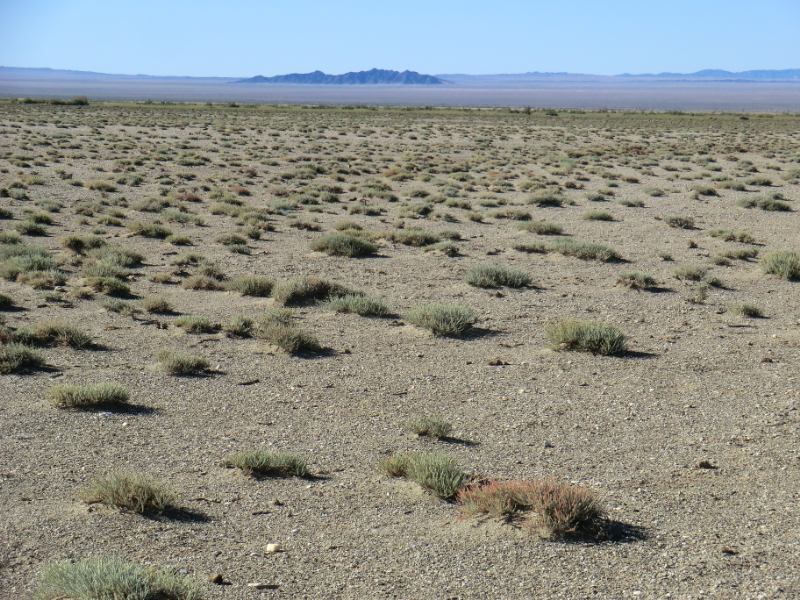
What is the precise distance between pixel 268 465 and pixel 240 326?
184 inches

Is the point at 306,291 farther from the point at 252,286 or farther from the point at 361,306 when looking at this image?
the point at 361,306

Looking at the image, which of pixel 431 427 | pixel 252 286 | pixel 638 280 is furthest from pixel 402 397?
pixel 638 280

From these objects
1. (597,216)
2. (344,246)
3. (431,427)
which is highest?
(597,216)

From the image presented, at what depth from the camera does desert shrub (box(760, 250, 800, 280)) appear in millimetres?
14516

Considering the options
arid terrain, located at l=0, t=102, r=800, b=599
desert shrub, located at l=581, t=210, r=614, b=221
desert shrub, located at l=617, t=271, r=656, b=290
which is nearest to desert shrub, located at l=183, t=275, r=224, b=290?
arid terrain, located at l=0, t=102, r=800, b=599

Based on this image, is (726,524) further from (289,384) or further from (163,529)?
(289,384)

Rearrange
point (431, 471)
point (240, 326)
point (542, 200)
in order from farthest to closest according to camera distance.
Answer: point (542, 200)
point (240, 326)
point (431, 471)

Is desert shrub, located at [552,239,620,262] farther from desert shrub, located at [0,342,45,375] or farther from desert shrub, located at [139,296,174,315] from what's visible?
desert shrub, located at [0,342,45,375]

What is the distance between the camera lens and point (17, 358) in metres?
8.95

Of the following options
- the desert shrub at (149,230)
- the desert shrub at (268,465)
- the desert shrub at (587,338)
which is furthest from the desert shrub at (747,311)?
the desert shrub at (149,230)

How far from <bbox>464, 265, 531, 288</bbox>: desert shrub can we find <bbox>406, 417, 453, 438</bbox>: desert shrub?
6.74 meters

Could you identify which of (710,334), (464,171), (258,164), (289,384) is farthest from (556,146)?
(289,384)

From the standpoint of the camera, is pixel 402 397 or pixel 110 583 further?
pixel 402 397

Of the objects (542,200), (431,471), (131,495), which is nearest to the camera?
(131,495)
